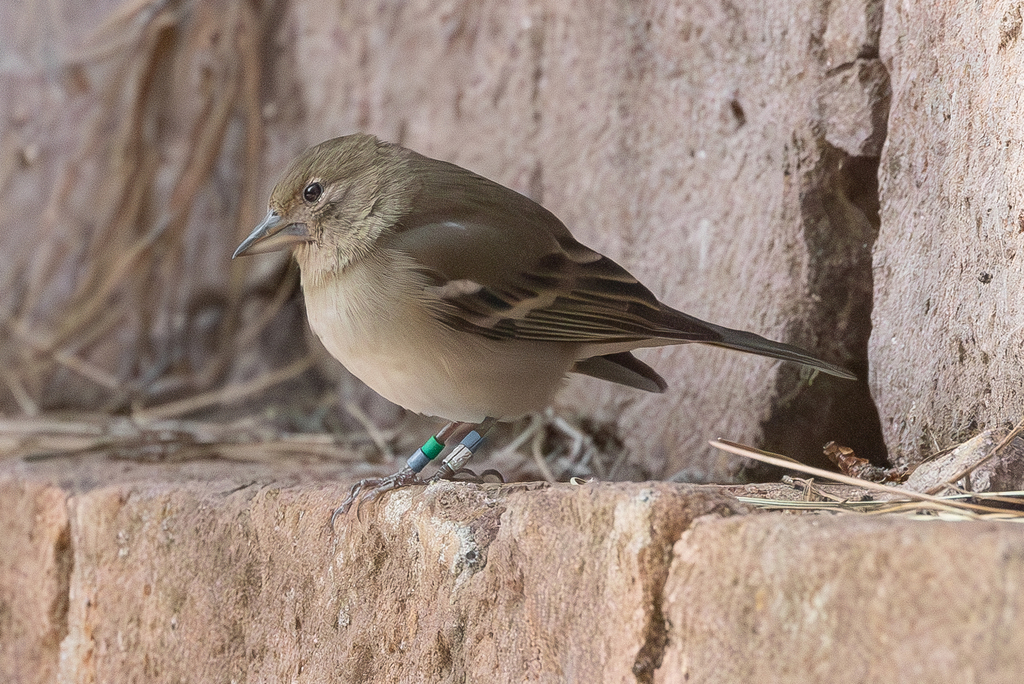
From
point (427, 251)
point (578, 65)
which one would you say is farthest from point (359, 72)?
point (427, 251)

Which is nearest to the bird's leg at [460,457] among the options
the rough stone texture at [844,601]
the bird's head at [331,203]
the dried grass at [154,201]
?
the bird's head at [331,203]

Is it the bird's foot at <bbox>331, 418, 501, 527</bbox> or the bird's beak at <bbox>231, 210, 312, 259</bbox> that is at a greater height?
the bird's beak at <bbox>231, 210, 312, 259</bbox>

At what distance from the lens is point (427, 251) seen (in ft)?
8.00

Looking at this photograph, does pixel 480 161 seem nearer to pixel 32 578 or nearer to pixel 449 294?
pixel 449 294

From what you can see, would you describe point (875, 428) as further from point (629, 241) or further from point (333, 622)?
point (333, 622)

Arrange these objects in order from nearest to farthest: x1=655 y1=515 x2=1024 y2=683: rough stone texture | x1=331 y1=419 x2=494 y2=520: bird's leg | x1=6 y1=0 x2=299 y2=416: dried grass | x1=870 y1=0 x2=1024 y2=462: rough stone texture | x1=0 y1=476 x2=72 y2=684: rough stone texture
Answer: x1=655 y1=515 x2=1024 y2=683: rough stone texture < x1=870 y1=0 x2=1024 y2=462: rough stone texture < x1=331 y1=419 x2=494 y2=520: bird's leg < x1=0 y1=476 x2=72 y2=684: rough stone texture < x1=6 y1=0 x2=299 y2=416: dried grass

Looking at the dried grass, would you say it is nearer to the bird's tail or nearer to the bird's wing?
the bird's wing

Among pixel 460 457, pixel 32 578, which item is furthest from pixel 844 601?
pixel 32 578

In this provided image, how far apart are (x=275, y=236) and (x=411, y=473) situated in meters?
0.79

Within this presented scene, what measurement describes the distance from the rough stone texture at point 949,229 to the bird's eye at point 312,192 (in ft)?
5.01

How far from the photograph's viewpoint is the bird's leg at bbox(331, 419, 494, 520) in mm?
2213

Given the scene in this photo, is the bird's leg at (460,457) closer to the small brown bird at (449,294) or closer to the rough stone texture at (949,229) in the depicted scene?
the small brown bird at (449,294)

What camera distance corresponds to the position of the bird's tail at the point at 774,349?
237 centimetres

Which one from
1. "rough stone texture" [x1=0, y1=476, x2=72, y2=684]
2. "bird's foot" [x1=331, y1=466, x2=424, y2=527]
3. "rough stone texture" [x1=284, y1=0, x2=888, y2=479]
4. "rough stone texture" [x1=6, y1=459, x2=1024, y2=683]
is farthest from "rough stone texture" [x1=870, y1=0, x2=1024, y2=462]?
"rough stone texture" [x1=0, y1=476, x2=72, y2=684]
